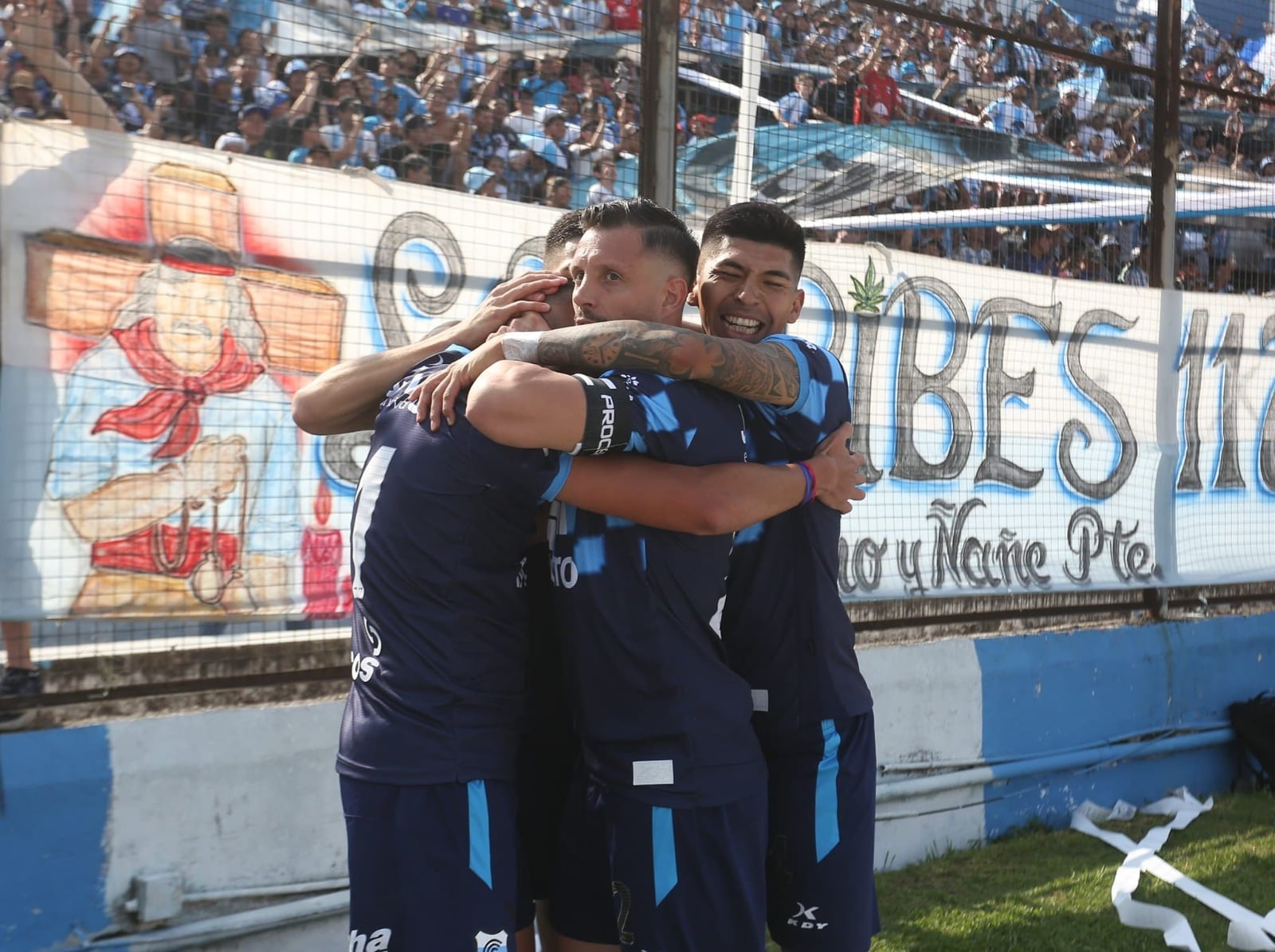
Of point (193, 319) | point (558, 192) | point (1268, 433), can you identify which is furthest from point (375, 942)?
point (1268, 433)

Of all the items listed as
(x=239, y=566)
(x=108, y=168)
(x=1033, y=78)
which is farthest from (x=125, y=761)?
(x=1033, y=78)

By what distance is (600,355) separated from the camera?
2.45 m

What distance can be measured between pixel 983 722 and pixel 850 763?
291 centimetres

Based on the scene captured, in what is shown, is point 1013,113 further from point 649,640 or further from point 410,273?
point 649,640

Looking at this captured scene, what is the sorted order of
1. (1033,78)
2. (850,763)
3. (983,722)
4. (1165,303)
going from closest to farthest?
(850,763)
(983,722)
(1033,78)
(1165,303)

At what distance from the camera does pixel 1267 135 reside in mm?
7270

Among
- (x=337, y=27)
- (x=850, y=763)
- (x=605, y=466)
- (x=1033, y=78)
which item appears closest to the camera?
(x=605, y=466)

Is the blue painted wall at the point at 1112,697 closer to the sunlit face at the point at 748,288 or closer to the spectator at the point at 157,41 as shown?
the sunlit face at the point at 748,288

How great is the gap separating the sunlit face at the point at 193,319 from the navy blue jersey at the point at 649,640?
1794 millimetres

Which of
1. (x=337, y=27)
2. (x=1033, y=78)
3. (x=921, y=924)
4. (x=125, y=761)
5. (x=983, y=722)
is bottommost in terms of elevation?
(x=921, y=924)

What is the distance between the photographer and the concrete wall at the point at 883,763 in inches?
137

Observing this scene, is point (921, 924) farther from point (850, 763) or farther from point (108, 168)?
point (108, 168)

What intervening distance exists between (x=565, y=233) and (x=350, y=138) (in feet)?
5.60

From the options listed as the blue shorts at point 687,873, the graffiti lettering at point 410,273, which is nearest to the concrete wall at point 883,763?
the graffiti lettering at point 410,273
